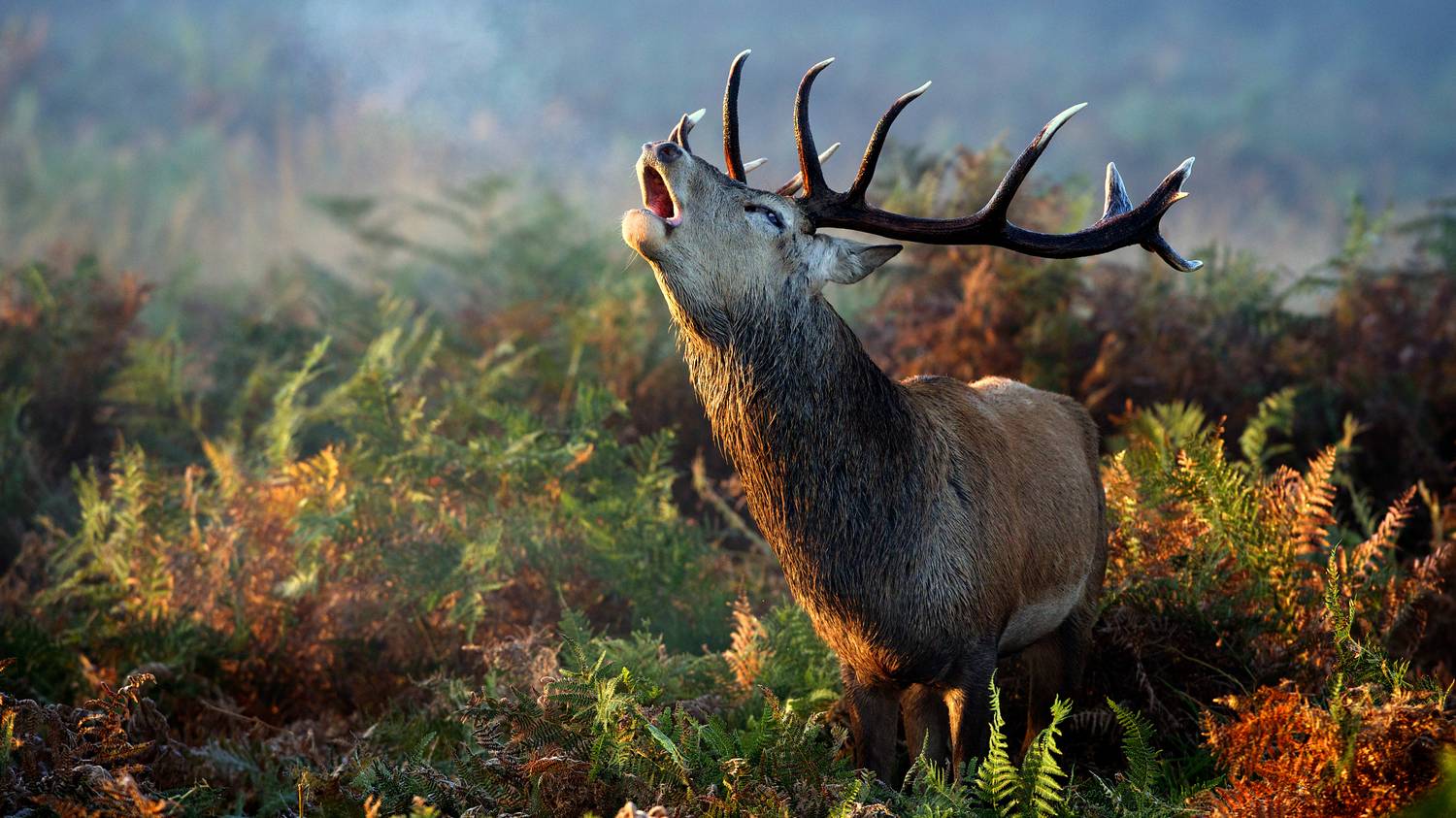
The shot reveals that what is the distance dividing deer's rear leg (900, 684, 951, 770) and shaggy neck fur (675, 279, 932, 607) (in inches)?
25.5

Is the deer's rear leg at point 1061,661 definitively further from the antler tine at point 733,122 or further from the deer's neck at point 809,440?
the antler tine at point 733,122

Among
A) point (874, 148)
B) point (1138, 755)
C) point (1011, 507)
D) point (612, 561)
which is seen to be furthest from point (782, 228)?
point (612, 561)

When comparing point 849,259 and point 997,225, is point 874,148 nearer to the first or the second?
point 849,259

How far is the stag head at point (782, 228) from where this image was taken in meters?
3.60

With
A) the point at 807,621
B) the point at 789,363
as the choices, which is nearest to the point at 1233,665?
the point at 807,621

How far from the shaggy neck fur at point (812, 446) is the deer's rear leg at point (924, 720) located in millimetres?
647

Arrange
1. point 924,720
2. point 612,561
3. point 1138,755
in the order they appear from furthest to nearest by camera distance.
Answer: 1. point 612,561
2. point 924,720
3. point 1138,755

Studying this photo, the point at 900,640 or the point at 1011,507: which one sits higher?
the point at 1011,507

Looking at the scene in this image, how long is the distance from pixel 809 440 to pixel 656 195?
0.85 metres

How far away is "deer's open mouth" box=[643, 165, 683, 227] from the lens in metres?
3.66

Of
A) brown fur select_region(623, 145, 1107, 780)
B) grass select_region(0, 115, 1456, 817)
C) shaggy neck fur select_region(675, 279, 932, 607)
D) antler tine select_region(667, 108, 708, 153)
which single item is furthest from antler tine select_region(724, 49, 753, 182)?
grass select_region(0, 115, 1456, 817)

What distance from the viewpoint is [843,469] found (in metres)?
3.64

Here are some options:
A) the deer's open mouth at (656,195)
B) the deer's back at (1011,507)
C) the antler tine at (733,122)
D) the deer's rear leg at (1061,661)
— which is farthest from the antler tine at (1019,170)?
the deer's rear leg at (1061,661)

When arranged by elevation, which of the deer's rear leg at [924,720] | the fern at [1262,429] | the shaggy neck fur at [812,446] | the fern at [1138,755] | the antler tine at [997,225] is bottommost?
the deer's rear leg at [924,720]
